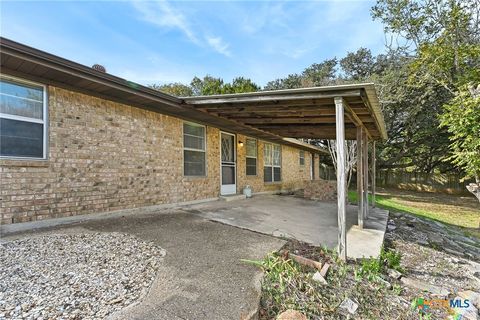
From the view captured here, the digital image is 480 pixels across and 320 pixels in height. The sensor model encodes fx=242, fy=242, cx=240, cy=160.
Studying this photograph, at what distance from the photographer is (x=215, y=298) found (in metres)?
2.40

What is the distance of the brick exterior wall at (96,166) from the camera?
13.4 ft

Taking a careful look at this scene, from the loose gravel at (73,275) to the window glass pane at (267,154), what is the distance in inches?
329

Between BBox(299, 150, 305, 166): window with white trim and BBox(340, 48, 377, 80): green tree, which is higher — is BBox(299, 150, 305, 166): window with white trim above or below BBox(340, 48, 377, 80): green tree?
below

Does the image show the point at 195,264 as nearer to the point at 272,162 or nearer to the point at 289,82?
the point at 272,162

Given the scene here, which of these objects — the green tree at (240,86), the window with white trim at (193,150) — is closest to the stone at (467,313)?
the window with white trim at (193,150)

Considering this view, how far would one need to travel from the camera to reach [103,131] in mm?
5160

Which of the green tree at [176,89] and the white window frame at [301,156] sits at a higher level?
the green tree at [176,89]

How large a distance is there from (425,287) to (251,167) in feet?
24.9

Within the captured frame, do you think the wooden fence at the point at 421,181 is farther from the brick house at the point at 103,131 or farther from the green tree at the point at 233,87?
the brick house at the point at 103,131

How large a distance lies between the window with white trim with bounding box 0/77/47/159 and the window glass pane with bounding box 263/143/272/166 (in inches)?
339

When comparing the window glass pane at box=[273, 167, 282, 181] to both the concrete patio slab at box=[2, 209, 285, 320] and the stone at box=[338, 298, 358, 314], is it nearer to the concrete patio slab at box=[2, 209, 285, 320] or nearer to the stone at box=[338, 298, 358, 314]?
the concrete patio slab at box=[2, 209, 285, 320]

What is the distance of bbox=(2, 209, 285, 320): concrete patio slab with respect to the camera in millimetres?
2198

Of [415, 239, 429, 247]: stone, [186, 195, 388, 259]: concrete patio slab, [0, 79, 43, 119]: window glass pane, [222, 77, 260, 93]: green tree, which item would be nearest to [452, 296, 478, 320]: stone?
[186, 195, 388, 259]: concrete patio slab

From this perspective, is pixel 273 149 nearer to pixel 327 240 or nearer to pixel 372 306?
pixel 327 240
